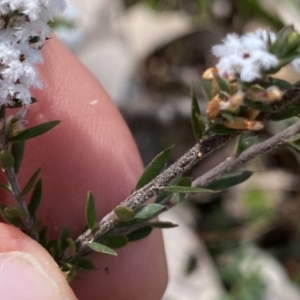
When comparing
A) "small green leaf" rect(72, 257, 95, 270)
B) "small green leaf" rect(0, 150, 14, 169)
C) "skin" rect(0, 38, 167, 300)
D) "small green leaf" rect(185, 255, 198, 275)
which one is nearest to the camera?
"small green leaf" rect(0, 150, 14, 169)

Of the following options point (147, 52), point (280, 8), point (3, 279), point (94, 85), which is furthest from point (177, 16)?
point (3, 279)

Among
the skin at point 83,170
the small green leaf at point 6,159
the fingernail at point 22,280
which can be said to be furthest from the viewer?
the skin at point 83,170

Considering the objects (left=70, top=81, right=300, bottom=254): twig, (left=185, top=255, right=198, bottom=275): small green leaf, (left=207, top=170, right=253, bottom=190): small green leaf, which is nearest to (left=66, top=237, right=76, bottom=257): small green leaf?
(left=70, top=81, right=300, bottom=254): twig

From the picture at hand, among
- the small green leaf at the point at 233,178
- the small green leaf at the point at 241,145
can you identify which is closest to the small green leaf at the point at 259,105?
the small green leaf at the point at 241,145

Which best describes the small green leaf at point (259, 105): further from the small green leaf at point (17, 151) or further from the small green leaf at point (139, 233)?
the small green leaf at point (17, 151)

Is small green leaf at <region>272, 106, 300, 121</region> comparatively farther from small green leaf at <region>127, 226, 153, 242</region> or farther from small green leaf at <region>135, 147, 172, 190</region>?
small green leaf at <region>127, 226, 153, 242</region>
